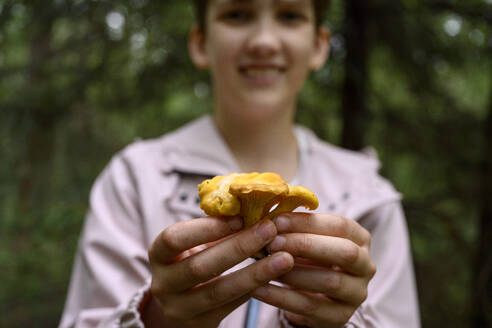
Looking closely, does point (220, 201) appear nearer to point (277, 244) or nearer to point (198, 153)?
point (277, 244)

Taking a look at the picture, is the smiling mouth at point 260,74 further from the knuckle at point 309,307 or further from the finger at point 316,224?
the knuckle at point 309,307

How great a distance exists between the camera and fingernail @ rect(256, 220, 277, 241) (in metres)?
1.10

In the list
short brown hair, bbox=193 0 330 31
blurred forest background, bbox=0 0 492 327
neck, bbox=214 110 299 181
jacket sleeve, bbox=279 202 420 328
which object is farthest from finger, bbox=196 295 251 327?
blurred forest background, bbox=0 0 492 327

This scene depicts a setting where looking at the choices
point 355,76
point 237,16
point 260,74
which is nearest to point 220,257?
point 260,74

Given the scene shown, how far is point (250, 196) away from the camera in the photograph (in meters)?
1.06

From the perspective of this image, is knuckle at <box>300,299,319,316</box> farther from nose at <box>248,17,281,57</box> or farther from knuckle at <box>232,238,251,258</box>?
nose at <box>248,17,281,57</box>

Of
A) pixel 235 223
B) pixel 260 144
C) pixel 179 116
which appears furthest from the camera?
pixel 179 116

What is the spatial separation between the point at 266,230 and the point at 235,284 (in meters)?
0.22

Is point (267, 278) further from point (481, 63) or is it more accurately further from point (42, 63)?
point (481, 63)

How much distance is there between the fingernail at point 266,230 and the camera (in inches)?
43.3

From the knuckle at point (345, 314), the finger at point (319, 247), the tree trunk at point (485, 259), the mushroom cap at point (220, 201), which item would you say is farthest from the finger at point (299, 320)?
the tree trunk at point (485, 259)

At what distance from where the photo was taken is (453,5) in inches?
124

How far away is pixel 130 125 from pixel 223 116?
1955 mm

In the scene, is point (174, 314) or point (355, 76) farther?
point (355, 76)
